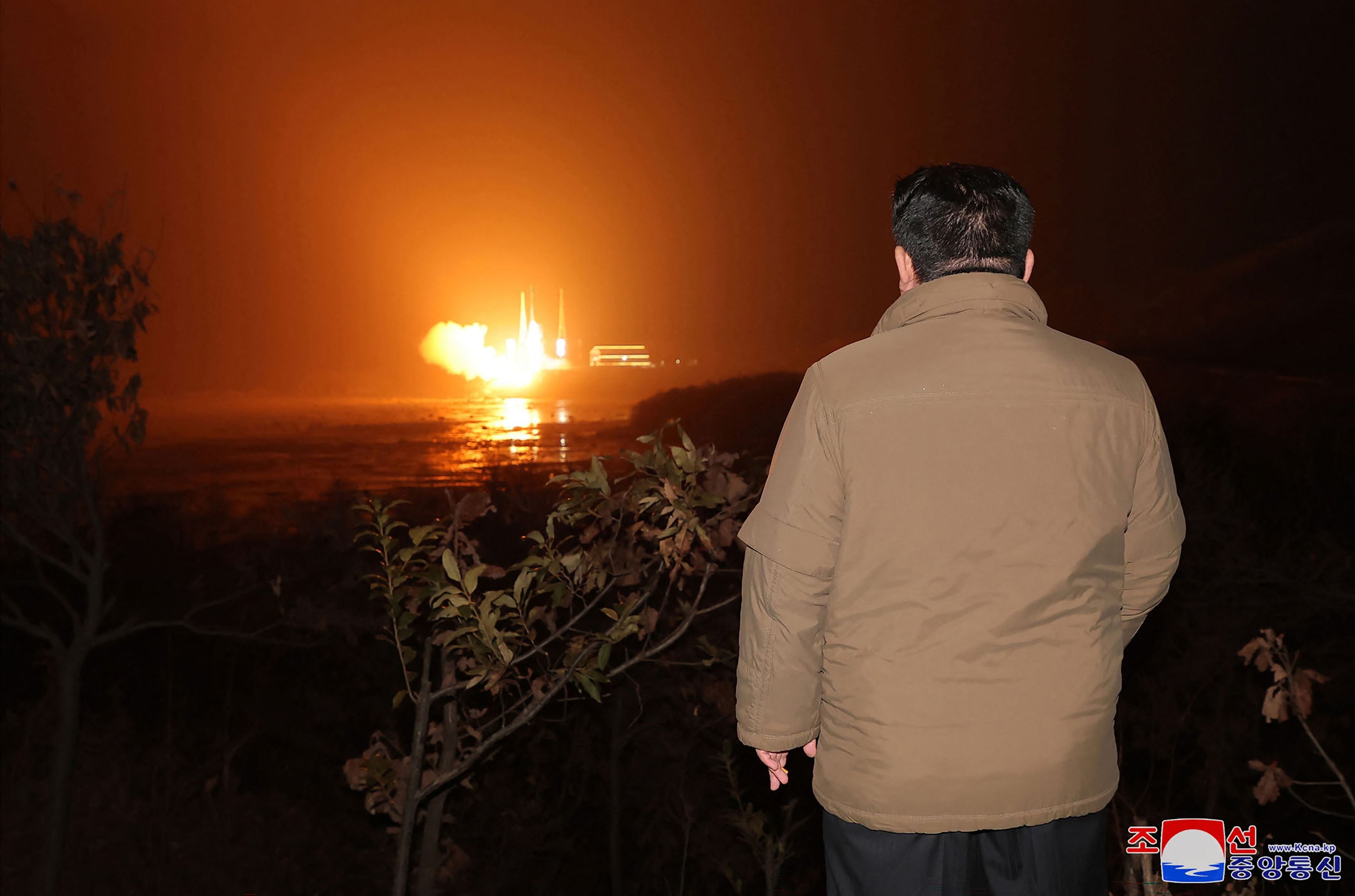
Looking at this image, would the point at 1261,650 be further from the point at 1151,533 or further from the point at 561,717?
the point at 561,717

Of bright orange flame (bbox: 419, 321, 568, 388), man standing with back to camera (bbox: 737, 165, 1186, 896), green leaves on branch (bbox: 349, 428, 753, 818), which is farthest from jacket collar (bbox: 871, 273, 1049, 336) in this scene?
bright orange flame (bbox: 419, 321, 568, 388)

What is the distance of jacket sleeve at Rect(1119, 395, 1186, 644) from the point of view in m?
1.31

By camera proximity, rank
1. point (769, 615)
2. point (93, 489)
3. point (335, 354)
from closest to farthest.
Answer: point (769, 615)
point (93, 489)
point (335, 354)

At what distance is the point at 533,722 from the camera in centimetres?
789

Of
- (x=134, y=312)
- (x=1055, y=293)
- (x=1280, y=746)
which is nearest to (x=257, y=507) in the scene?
(x=134, y=312)

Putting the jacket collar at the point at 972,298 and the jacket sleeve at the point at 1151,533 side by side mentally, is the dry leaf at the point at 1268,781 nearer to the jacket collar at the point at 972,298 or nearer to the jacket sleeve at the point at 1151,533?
the jacket sleeve at the point at 1151,533

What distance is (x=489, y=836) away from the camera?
12188 millimetres

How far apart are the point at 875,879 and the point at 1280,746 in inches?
511

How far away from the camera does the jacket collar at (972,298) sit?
1263 millimetres

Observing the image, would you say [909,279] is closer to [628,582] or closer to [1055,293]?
[628,582]

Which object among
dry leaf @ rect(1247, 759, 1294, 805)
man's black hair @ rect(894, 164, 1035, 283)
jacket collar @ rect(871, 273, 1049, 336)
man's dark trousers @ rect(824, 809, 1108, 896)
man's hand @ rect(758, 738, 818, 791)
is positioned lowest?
dry leaf @ rect(1247, 759, 1294, 805)

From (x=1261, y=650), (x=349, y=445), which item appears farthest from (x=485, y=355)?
(x=1261, y=650)

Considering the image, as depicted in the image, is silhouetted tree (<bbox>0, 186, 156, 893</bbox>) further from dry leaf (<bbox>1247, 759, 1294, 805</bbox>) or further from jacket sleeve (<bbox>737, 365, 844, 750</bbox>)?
dry leaf (<bbox>1247, 759, 1294, 805</bbox>)

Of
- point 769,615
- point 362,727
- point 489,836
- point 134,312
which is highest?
point 134,312
